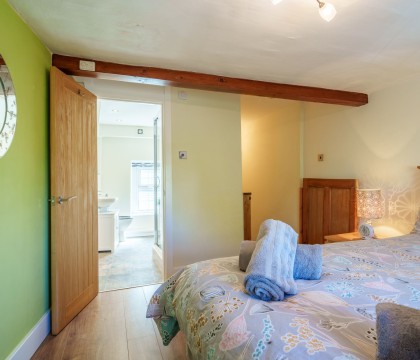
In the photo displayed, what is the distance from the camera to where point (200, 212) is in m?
3.22

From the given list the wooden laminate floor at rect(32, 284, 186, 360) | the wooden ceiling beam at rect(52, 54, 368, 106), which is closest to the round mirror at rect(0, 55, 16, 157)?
the wooden ceiling beam at rect(52, 54, 368, 106)

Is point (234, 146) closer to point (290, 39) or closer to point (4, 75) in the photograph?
point (290, 39)

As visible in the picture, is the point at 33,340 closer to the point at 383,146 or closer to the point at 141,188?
the point at 383,146

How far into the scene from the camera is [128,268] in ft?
11.7

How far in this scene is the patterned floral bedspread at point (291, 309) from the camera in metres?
0.76

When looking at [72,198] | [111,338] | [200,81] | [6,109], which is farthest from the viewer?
[200,81]

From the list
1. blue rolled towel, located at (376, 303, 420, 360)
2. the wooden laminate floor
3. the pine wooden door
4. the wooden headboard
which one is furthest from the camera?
the wooden headboard

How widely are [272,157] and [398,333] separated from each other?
4186mm

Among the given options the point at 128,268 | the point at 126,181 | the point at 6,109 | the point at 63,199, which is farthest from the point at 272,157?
the point at 6,109

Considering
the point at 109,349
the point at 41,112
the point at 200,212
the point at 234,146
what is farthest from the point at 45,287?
the point at 234,146

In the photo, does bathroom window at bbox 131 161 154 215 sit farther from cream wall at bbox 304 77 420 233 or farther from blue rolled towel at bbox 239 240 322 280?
blue rolled towel at bbox 239 240 322 280

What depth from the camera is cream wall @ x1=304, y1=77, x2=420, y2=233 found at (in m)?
2.69

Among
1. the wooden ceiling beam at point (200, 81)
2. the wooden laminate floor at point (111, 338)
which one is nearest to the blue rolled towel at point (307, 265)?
the wooden laminate floor at point (111, 338)

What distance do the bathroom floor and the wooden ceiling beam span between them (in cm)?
216
